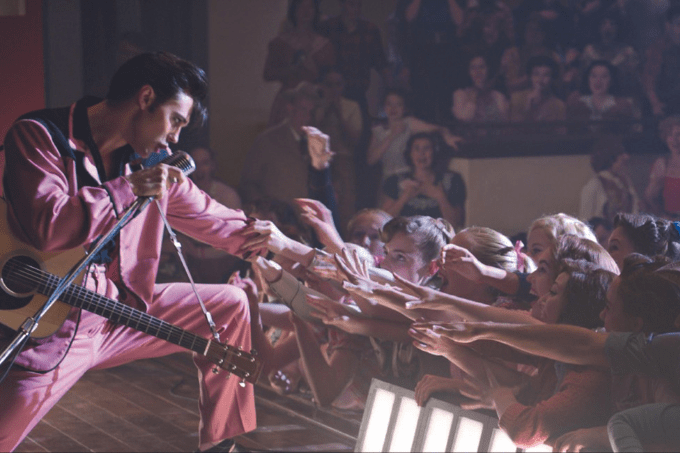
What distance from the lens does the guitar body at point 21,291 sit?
3180 millimetres

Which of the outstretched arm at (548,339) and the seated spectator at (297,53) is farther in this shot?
the seated spectator at (297,53)

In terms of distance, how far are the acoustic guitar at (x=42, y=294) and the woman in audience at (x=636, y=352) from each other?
4.24ft

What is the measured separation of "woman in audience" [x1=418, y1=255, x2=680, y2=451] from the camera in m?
2.89

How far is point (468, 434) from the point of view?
348cm

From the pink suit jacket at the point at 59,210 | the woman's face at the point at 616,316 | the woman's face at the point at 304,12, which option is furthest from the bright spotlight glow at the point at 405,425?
the woman's face at the point at 304,12

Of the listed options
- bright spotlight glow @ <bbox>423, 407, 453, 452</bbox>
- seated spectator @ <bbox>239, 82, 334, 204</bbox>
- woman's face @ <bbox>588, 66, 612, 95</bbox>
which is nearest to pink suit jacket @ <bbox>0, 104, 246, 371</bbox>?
bright spotlight glow @ <bbox>423, 407, 453, 452</bbox>

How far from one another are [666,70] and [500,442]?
11.1ft

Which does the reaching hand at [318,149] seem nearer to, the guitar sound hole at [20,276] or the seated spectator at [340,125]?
the seated spectator at [340,125]

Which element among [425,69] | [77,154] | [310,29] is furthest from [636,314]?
[310,29]

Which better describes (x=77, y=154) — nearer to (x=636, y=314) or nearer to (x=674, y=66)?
(x=636, y=314)

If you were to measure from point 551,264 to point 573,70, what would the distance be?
311cm

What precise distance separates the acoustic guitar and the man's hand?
1.73ft

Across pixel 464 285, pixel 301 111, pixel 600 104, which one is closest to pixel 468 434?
pixel 464 285

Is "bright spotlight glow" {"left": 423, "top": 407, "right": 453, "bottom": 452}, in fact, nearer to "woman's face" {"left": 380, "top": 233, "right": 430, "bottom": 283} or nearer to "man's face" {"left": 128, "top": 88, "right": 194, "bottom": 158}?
"woman's face" {"left": 380, "top": 233, "right": 430, "bottom": 283}
